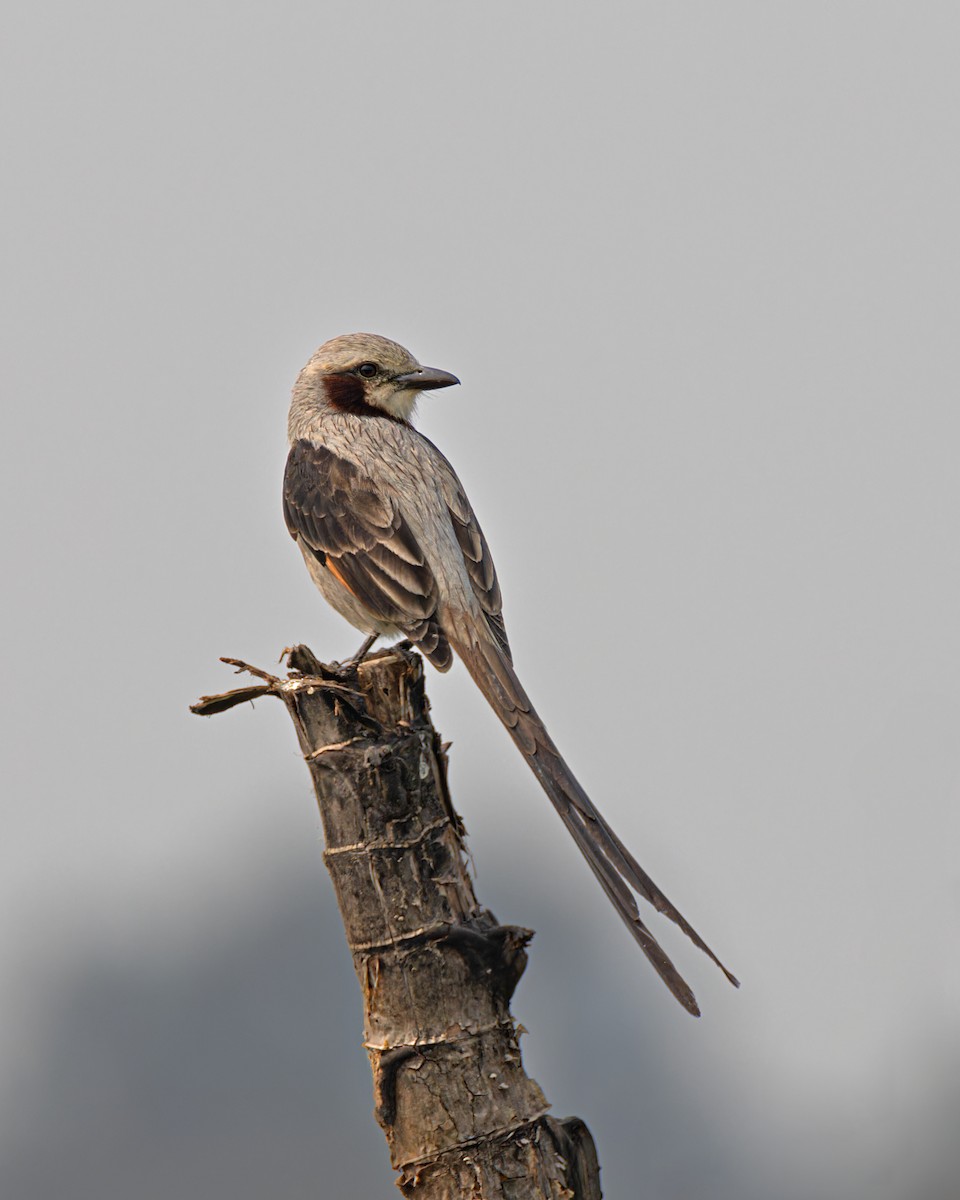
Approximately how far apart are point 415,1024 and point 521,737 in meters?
1.59

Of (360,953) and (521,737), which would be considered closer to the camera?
(360,953)

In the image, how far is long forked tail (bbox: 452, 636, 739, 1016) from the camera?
17.2 ft

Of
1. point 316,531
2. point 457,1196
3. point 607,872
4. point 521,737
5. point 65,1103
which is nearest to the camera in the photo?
point 457,1196

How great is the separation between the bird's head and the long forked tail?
1.91 metres

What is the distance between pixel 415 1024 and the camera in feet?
18.0

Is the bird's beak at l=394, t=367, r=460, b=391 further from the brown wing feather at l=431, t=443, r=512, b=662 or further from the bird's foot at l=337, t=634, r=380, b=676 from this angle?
the bird's foot at l=337, t=634, r=380, b=676

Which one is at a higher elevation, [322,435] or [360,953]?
[322,435]

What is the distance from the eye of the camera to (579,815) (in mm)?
6117

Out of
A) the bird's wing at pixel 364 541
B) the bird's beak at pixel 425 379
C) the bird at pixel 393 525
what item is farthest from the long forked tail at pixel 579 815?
the bird's beak at pixel 425 379

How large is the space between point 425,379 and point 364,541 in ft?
4.40

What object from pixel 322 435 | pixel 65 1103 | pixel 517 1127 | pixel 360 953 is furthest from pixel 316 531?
pixel 65 1103

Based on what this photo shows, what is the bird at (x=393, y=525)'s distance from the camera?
7.26 m

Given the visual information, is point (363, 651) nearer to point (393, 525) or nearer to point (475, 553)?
point (393, 525)

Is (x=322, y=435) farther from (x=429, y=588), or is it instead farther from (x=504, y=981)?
(x=504, y=981)
